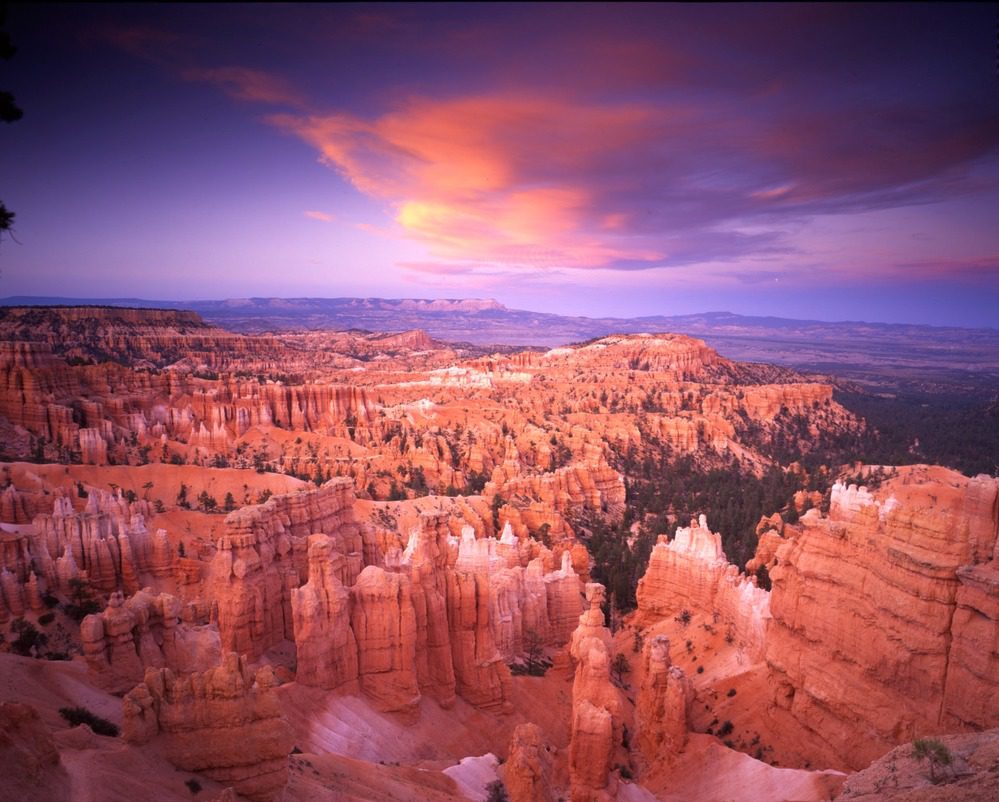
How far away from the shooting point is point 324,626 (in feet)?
58.2

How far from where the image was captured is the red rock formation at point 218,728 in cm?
990

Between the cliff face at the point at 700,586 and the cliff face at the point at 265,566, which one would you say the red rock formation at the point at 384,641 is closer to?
the cliff face at the point at 265,566

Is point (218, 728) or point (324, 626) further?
point (324, 626)

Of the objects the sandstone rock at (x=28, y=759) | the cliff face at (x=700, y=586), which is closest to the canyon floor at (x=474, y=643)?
the sandstone rock at (x=28, y=759)

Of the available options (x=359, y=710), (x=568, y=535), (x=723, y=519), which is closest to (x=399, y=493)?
(x=568, y=535)

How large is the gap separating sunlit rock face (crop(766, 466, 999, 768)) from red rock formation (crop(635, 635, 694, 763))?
2.45 meters

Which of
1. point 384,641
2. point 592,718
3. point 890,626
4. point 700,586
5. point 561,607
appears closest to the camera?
point 890,626

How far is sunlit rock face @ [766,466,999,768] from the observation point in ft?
40.7

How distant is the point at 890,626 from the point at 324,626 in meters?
13.8

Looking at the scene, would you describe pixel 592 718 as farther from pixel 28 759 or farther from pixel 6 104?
pixel 6 104

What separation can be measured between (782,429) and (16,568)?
8139cm

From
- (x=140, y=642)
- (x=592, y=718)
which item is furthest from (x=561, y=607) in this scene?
(x=140, y=642)

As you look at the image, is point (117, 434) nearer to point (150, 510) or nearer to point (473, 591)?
point (150, 510)

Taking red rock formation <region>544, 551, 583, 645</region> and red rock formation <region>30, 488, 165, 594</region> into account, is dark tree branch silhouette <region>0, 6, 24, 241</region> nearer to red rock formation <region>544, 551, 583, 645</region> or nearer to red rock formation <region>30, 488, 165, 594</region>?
red rock formation <region>30, 488, 165, 594</region>
